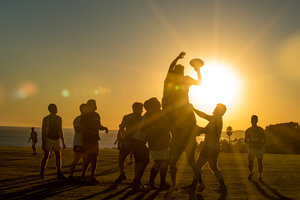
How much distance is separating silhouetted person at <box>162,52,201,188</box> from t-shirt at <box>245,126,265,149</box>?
6041 mm

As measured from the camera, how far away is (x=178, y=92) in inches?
→ 281

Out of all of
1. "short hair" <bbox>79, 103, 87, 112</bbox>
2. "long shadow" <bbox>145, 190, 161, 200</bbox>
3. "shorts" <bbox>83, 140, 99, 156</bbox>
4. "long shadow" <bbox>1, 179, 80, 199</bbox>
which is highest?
"short hair" <bbox>79, 103, 87, 112</bbox>

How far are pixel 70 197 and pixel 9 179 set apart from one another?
3677mm

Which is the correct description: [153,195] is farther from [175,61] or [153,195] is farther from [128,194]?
[175,61]

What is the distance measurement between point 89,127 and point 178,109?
363cm

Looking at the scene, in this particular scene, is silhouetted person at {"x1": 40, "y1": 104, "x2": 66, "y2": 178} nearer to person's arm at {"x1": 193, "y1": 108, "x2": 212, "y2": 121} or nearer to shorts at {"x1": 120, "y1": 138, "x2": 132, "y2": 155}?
shorts at {"x1": 120, "y1": 138, "x2": 132, "y2": 155}

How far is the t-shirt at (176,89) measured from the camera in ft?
23.4

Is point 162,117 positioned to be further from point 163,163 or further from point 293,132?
point 293,132

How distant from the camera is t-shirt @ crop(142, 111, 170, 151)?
7605 millimetres

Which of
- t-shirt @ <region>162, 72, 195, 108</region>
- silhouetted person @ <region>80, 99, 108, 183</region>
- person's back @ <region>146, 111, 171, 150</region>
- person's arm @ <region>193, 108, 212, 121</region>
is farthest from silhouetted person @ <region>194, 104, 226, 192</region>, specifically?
silhouetted person @ <region>80, 99, 108, 183</region>

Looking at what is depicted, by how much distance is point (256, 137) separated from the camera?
12578mm

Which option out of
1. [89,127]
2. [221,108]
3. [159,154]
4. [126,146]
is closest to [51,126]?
[89,127]

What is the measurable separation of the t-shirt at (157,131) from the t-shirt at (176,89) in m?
0.48

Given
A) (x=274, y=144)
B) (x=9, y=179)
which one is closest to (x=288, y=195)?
(x=9, y=179)
